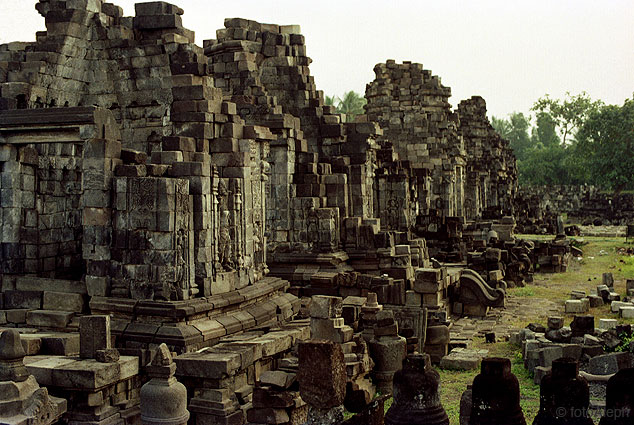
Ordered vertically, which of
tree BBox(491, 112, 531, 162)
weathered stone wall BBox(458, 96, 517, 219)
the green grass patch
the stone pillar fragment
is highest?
tree BBox(491, 112, 531, 162)

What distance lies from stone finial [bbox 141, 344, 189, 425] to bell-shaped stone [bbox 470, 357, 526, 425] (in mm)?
3845

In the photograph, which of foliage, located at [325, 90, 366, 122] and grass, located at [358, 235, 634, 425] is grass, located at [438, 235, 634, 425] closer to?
grass, located at [358, 235, 634, 425]

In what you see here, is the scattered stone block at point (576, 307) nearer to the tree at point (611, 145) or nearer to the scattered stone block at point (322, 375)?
the scattered stone block at point (322, 375)

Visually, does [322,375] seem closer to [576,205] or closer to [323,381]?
[323,381]

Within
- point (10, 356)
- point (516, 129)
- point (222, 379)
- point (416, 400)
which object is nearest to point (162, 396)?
point (222, 379)

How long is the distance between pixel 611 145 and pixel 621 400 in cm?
5116

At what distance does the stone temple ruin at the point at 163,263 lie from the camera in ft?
27.8

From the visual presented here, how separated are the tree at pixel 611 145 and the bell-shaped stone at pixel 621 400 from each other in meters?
49.8

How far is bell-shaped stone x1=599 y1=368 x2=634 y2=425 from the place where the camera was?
473cm

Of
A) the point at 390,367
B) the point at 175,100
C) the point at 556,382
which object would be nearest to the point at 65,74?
the point at 175,100

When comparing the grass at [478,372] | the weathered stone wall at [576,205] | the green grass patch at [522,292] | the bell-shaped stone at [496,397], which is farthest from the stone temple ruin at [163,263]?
the weathered stone wall at [576,205]

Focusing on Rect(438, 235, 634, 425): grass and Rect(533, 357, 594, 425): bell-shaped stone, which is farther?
Rect(438, 235, 634, 425): grass

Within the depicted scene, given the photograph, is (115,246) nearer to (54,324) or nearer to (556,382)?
(54,324)

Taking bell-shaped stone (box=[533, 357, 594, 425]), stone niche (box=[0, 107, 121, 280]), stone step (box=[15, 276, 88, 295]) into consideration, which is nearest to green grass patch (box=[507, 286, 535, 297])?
stone niche (box=[0, 107, 121, 280])
